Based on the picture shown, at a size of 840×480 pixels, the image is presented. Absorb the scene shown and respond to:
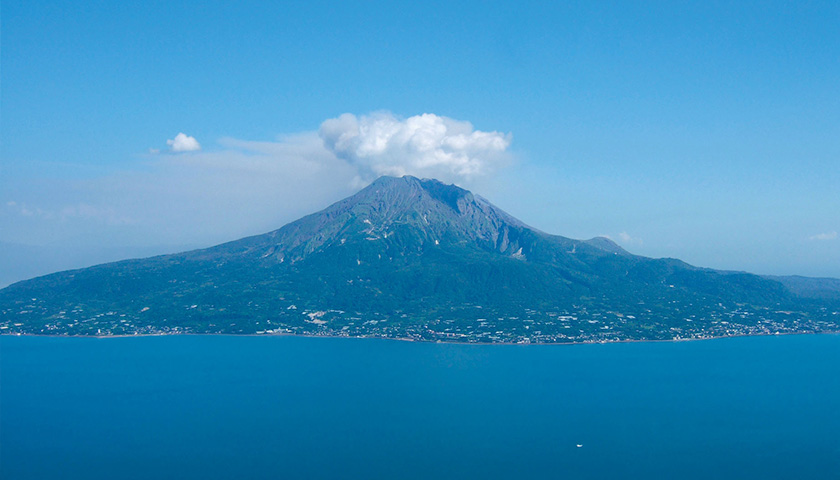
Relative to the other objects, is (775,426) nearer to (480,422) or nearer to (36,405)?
(480,422)

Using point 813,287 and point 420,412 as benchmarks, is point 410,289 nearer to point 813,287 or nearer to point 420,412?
point 420,412

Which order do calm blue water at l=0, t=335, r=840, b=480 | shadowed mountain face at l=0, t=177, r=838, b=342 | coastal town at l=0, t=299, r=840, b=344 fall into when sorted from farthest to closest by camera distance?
shadowed mountain face at l=0, t=177, r=838, b=342 < coastal town at l=0, t=299, r=840, b=344 < calm blue water at l=0, t=335, r=840, b=480

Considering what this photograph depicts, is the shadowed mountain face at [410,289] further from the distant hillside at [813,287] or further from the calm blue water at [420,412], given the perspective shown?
the calm blue water at [420,412]

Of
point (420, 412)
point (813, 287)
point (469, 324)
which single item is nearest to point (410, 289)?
point (469, 324)

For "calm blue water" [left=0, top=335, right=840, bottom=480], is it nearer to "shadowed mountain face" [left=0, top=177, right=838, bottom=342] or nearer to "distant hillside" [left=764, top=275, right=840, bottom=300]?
"shadowed mountain face" [left=0, top=177, right=838, bottom=342]

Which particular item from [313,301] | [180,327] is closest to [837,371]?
[313,301]

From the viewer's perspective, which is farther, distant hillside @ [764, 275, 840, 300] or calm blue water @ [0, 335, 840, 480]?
distant hillside @ [764, 275, 840, 300]

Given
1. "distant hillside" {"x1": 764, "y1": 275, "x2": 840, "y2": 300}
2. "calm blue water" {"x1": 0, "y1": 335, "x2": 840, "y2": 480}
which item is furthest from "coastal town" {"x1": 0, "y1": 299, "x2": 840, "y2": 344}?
"distant hillside" {"x1": 764, "y1": 275, "x2": 840, "y2": 300}
